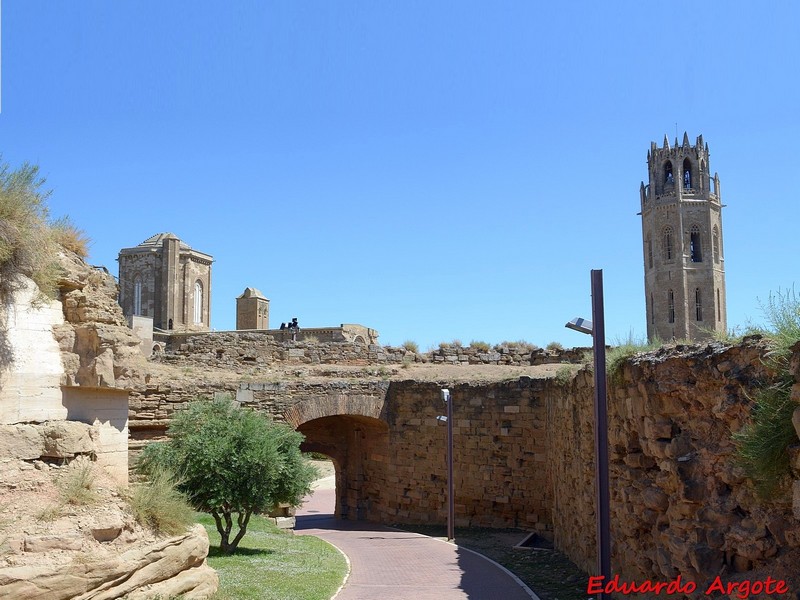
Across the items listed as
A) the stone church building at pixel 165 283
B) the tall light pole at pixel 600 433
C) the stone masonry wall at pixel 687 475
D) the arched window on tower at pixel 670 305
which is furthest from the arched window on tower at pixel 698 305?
the tall light pole at pixel 600 433

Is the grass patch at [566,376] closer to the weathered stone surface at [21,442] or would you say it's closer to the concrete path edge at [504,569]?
the concrete path edge at [504,569]

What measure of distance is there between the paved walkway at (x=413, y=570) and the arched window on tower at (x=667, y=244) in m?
57.2

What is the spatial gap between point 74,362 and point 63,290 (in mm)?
897

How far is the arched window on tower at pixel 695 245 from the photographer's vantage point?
6912cm

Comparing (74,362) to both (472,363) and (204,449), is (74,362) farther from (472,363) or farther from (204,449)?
(472,363)

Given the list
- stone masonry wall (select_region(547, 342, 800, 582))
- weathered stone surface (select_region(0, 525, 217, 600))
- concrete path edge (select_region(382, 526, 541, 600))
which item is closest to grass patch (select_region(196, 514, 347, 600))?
weathered stone surface (select_region(0, 525, 217, 600))

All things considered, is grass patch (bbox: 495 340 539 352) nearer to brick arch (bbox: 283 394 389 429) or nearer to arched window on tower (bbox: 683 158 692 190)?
brick arch (bbox: 283 394 389 429)

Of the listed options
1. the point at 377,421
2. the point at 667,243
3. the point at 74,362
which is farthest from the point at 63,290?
the point at 667,243

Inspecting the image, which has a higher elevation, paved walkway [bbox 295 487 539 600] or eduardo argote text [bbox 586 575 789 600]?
eduardo argote text [bbox 586 575 789 600]

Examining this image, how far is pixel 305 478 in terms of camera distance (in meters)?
13.2

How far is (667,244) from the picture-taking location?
2741 inches

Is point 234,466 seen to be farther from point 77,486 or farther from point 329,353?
point 329,353

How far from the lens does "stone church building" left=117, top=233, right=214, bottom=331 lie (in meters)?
40.7

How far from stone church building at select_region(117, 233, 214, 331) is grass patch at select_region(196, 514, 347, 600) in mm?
26980
